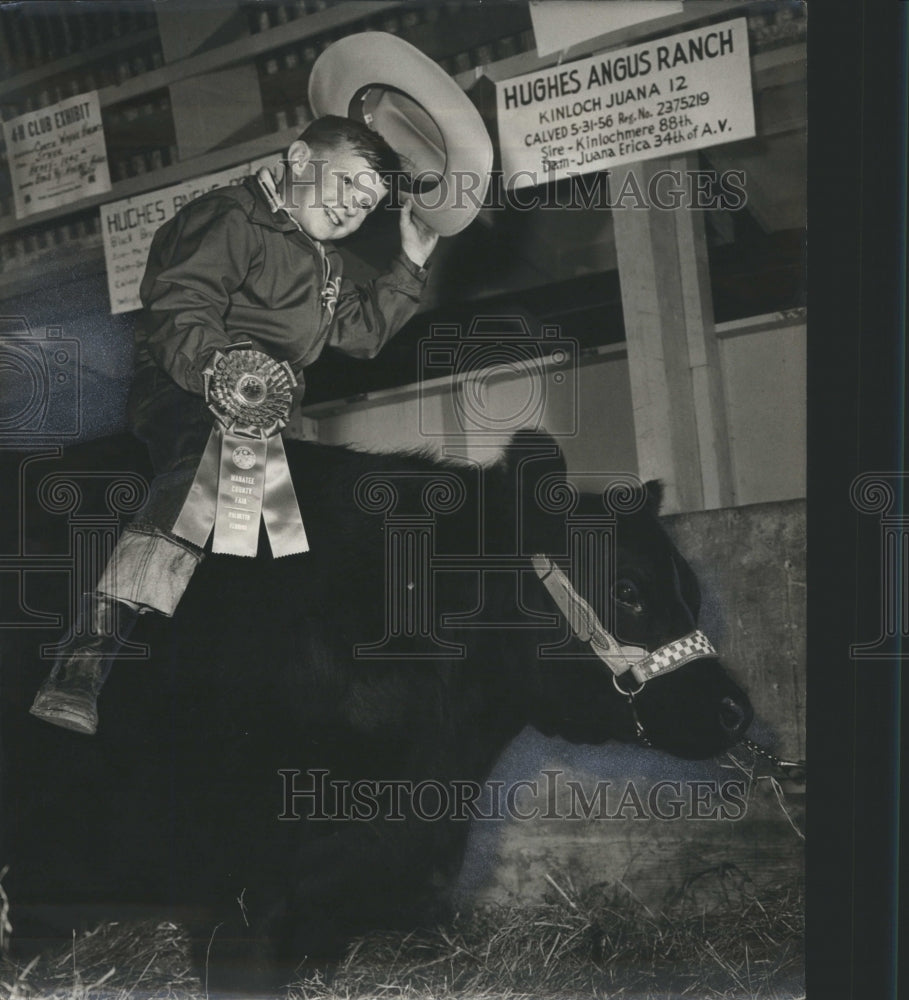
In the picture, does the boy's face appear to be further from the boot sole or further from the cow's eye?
the boot sole

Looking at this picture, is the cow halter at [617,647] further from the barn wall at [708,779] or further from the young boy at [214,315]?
the young boy at [214,315]

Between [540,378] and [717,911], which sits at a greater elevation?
[540,378]

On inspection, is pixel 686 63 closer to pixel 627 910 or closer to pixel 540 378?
pixel 540 378

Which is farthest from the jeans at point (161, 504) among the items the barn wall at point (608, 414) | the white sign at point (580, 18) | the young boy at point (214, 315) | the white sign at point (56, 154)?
the white sign at point (580, 18)

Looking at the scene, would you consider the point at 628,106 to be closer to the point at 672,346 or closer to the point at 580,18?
the point at 580,18

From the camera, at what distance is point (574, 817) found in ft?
8.19

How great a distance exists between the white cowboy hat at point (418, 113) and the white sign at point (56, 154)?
1.78 ft

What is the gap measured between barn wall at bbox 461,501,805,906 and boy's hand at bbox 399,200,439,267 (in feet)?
2.82

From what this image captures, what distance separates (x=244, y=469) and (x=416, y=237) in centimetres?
69

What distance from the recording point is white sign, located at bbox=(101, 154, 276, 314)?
2533mm

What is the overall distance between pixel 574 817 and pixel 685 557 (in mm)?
667

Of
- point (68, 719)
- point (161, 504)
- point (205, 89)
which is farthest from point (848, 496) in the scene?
point (68, 719)

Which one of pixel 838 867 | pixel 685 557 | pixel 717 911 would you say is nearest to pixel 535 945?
pixel 717 911

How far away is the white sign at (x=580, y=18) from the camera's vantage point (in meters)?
2.48
